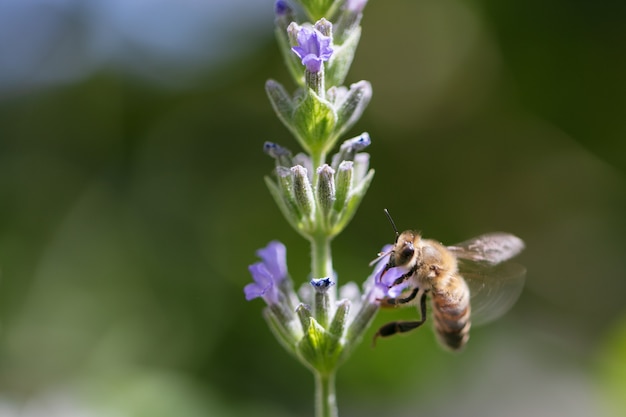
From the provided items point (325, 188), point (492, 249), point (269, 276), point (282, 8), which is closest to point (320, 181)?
point (325, 188)

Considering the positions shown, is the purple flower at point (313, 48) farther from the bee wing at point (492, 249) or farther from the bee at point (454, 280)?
the bee wing at point (492, 249)

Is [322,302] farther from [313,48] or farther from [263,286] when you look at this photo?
[313,48]

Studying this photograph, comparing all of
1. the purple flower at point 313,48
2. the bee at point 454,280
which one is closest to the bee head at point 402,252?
the bee at point 454,280

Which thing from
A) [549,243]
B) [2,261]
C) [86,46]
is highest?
[86,46]

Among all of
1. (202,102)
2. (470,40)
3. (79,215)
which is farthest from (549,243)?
(79,215)

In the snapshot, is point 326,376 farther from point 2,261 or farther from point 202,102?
point 202,102
